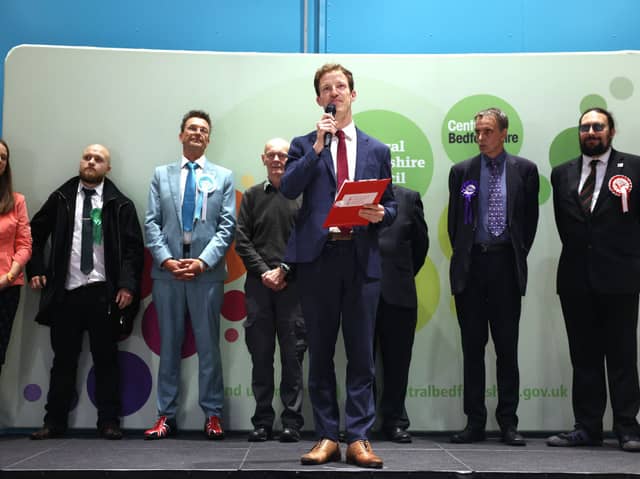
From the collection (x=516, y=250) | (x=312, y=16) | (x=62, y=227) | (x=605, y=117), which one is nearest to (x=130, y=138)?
(x=62, y=227)

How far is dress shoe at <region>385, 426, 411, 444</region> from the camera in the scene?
3939 millimetres

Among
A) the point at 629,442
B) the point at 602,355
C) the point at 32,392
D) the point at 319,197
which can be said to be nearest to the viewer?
the point at 319,197

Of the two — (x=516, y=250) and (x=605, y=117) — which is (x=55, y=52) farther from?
(x=605, y=117)

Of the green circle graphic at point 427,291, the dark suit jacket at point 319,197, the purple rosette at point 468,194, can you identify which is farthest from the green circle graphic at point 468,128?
the dark suit jacket at point 319,197

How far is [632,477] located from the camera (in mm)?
2910

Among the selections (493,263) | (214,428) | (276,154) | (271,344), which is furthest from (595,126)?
(214,428)

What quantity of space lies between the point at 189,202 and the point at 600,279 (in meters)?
2.43

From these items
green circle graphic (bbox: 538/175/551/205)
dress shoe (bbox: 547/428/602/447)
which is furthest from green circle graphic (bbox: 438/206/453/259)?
dress shoe (bbox: 547/428/602/447)

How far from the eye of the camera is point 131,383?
4367 mm

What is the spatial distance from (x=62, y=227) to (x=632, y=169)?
340cm

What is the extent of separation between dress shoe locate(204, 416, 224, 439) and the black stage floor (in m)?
0.05

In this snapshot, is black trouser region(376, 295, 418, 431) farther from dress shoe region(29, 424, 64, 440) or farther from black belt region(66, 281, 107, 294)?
dress shoe region(29, 424, 64, 440)

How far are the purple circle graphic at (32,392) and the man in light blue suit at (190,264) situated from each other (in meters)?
0.84

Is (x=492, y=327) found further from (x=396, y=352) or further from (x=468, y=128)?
(x=468, y=128)
